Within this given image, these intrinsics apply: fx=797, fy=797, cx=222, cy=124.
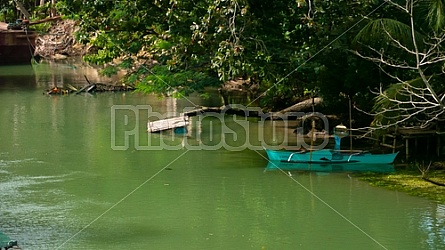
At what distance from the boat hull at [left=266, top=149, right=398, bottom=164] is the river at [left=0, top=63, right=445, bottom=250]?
0.38 metres

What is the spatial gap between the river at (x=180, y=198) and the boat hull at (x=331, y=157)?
38 centimetres

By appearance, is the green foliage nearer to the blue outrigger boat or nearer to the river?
the river

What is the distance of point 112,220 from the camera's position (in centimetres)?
1000

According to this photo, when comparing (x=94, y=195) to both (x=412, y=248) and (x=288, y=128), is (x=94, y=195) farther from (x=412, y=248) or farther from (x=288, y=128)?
(x=288, y=128)

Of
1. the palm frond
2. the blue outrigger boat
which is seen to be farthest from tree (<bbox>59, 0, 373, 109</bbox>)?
→ the blue outrigger boat

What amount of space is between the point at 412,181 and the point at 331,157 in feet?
4.86

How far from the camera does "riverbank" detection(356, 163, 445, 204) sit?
36.6 feet

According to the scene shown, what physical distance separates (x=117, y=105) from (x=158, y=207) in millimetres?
9441

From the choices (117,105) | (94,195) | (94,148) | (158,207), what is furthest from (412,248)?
(117,105)

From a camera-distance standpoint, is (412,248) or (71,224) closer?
(412,248)

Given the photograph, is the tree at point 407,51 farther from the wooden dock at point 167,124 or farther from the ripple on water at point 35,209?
the ripple on water at point 35,209

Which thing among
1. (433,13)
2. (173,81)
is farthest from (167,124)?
(433,13)

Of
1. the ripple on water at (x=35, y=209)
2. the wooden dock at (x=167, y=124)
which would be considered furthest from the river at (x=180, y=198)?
the wooden dock at (x=167, y=124)

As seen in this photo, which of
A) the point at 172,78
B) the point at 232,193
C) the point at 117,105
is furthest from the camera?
the point at 117,105
